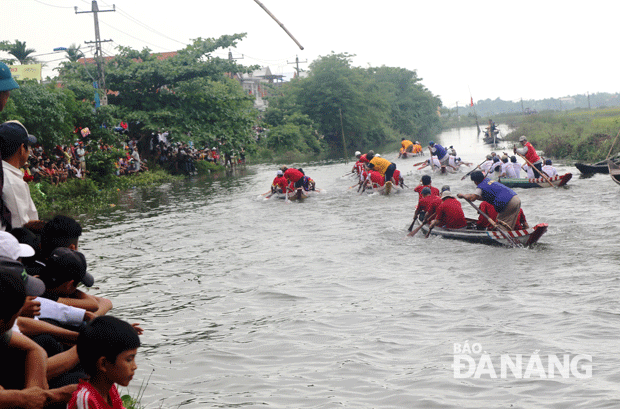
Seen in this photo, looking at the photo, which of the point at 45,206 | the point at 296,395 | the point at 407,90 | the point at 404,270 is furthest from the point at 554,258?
the point at 407,90

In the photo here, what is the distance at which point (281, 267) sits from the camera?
11484 mm

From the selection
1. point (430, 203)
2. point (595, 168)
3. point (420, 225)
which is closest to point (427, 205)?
point (430, 203)

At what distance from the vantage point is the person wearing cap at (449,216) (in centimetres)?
1268

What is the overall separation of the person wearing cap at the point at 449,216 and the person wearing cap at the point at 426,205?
1.15ft

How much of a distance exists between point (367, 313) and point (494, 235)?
14.9 feet

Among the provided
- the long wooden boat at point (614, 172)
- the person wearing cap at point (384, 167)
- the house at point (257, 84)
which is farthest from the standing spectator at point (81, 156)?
the house at point (257, 84)

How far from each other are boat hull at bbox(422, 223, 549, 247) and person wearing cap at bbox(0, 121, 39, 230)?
29.3ft

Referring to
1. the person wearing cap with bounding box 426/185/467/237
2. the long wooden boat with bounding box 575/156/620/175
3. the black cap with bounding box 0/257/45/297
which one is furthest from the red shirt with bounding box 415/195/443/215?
the long wooden boat with bounding box 575/156/620/175

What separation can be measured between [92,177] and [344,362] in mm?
20510

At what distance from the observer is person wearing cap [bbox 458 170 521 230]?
12.0 meters

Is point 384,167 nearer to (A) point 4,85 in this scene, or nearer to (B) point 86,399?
(A) point 4,85

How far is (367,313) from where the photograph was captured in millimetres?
8242

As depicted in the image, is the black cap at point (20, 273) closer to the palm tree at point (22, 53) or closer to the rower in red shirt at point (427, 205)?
the rower in red shirt at point (427, 205)

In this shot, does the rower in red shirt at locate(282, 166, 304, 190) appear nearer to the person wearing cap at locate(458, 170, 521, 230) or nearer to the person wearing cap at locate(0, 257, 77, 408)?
the person wearing cap at locate(458, 170, 521, 230)
